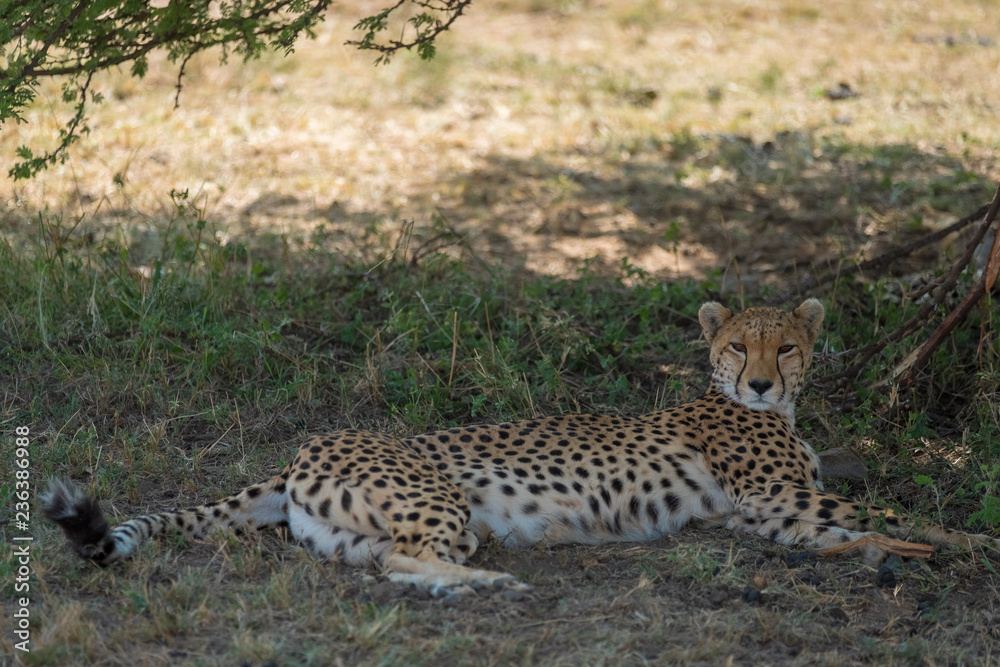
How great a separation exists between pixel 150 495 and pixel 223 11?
2.28 m

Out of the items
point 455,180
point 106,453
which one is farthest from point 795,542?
point 455,180

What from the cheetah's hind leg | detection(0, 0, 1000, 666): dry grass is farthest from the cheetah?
detection(0, 0, 1000, 666): dry grass

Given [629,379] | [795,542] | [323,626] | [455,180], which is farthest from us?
[455,180]

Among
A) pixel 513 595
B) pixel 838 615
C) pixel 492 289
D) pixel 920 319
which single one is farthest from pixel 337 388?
pixel 920 319

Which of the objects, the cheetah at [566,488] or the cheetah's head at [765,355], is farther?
the cheetah's head at [765,355]

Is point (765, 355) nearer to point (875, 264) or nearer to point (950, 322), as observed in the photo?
point (950, 322)

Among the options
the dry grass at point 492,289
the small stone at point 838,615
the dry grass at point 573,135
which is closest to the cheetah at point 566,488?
the dry grass at point 492,289

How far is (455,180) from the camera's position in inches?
307

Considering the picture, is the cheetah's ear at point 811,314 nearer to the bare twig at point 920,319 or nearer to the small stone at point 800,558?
the bare twig at point 920,319

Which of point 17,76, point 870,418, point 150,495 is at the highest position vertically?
point 17,76

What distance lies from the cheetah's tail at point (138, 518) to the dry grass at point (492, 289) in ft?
0.28

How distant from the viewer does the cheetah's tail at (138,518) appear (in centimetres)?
327

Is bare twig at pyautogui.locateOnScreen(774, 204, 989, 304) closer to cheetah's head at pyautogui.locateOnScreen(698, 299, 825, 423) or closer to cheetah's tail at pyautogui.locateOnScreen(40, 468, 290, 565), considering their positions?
cheetah's head at pyautogui.locateOnScreen(698, 299, 825, 423)

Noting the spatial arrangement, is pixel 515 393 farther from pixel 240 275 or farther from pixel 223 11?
pixel 223 11
